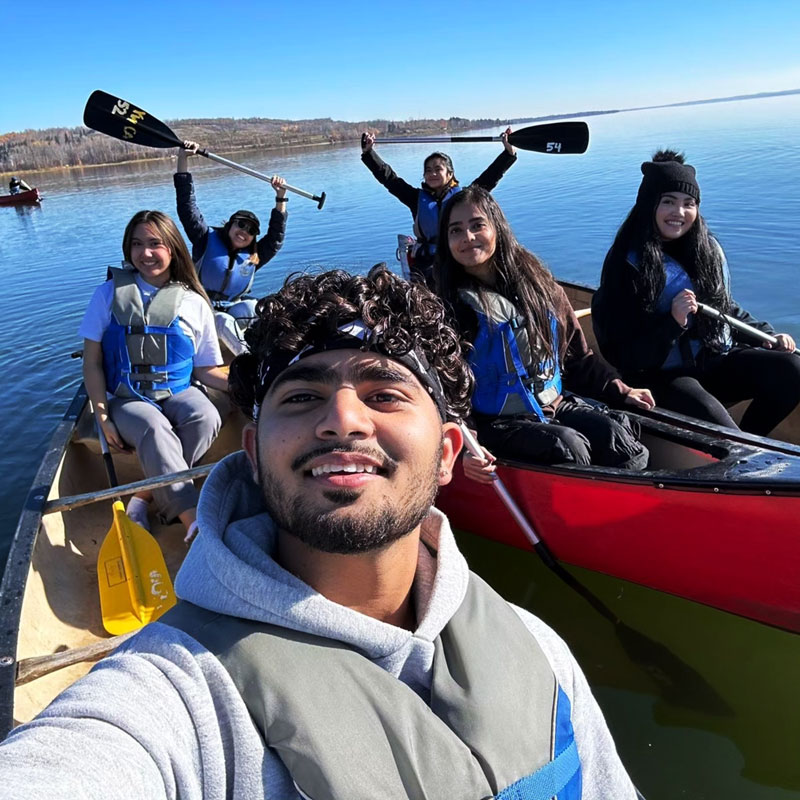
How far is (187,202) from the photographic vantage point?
18.8ft

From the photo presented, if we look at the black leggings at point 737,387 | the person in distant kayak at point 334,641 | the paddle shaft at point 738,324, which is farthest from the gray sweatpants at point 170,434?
the paddle shaft at point 738,324

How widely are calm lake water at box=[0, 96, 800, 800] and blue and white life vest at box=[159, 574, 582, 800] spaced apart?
6.18ft

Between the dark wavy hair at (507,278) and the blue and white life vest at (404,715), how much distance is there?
2.22 m

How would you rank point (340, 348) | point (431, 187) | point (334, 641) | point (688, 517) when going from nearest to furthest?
point (334, 641) < point (340, 348) < point (688, 517) < point (431, 187)

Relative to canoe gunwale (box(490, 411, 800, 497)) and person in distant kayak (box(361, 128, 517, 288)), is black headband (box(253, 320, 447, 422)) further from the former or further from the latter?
person in distant kayak (box(361, 128, 517, 288))

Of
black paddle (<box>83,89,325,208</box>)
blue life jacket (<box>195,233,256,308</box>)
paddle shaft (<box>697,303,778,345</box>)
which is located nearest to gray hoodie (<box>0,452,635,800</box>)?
paddle shaft (<box>697,303,778,345</box>)

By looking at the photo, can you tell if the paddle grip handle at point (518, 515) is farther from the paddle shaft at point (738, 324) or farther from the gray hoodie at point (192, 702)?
the gray hoodie at point (192, 702)

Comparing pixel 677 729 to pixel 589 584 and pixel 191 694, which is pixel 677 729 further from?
pixel 191 694

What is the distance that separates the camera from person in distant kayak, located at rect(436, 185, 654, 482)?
3.11 meters

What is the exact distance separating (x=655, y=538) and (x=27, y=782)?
2.69m

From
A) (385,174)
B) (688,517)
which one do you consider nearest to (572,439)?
(688,517)

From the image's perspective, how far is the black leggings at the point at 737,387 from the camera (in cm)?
356

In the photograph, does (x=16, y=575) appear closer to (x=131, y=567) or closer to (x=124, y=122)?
(x=131, y=567)

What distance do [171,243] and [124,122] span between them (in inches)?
124
